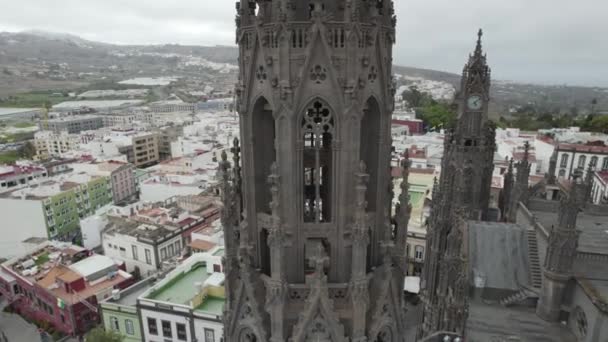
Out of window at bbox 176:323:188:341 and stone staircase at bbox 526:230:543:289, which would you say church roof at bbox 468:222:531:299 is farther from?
window at bbox 176:323:188:341

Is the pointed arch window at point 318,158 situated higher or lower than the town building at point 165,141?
higher

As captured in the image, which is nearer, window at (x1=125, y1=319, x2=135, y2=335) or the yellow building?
window at (x1=125, y1=319, x2=135, y2=335)

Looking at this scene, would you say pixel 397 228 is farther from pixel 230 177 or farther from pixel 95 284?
pixel 95 284

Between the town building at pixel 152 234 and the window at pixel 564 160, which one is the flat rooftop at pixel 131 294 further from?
the window at pixel 564 160

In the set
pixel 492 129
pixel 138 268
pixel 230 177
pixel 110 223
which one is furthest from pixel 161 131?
pixel 230 177

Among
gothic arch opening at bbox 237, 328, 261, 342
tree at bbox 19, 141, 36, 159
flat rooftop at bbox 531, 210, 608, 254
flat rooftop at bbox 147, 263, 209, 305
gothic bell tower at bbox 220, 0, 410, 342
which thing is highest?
gothic bell tower at bbox 220, 0, 410, 342

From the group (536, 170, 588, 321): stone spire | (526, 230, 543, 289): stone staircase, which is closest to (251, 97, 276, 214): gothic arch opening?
(536, 170, 588, 321): stone spire

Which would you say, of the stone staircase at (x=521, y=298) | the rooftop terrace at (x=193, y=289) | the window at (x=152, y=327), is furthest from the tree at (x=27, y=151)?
the stone staircase at (x=521, y=298)
